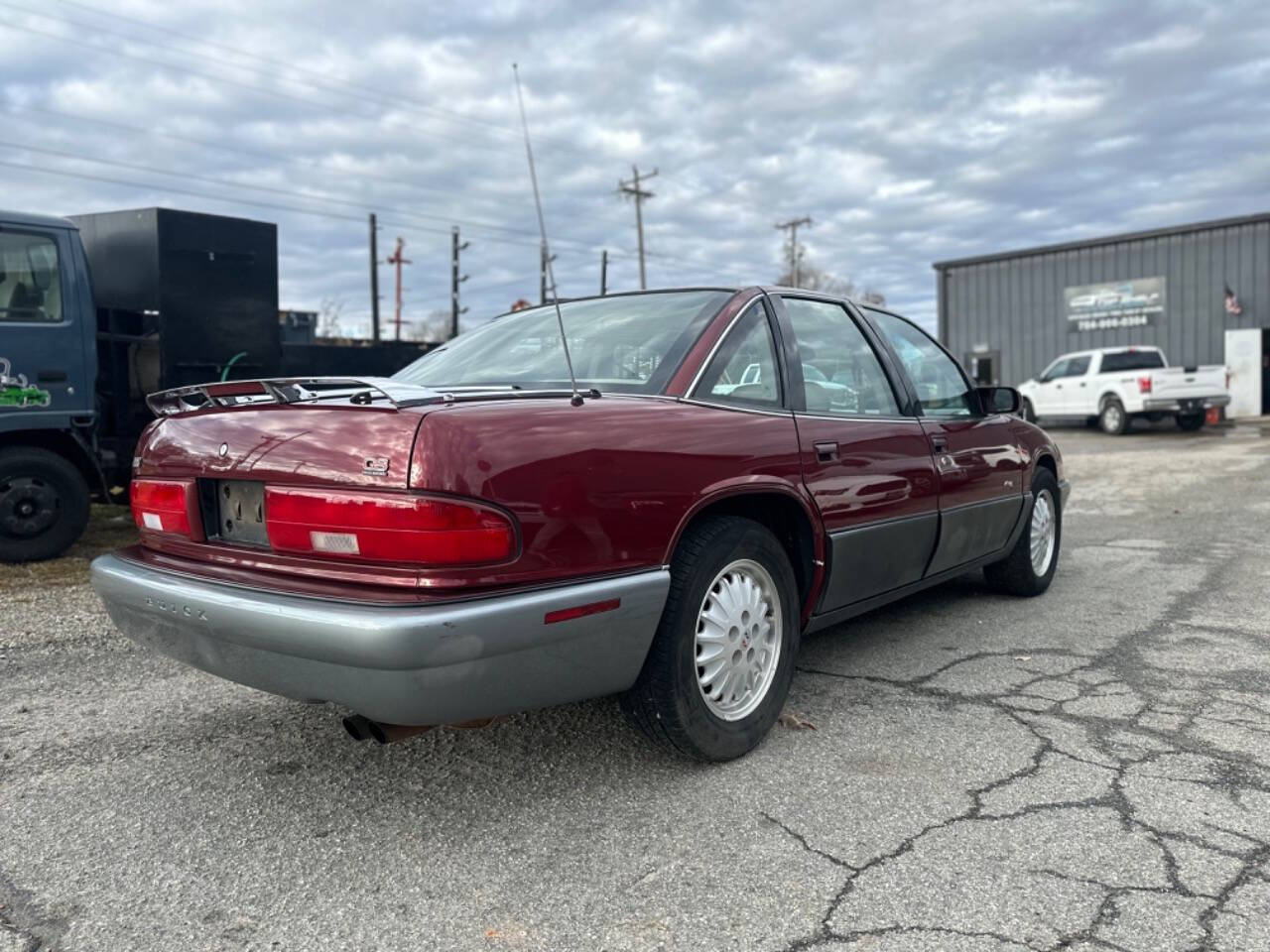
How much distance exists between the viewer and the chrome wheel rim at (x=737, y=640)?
9.23 feet

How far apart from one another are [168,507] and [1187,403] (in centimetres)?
1964

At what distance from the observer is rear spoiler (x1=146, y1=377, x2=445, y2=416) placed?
2.42m

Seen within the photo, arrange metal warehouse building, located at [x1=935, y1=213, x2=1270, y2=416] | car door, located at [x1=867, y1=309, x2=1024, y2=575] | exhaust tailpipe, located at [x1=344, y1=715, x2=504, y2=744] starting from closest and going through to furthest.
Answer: exhaust tailpipe, located at [x1=344, y1=715, x2=504, y2=744]
car door, located at [x1=867, y1=309, x2=1024, y2=575]
metal warehouse building, located at [x1=935, y1=213, x2=1270, y2=416]

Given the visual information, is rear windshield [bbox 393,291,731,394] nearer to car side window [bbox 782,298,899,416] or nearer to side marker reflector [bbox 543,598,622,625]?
car side window [bbox 782,298,899,416]

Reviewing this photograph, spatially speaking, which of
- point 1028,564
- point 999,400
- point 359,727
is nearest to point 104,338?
point 359,727

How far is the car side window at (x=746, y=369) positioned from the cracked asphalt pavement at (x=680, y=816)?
1.12 meters

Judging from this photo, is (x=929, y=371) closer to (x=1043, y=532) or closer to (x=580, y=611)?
(x=1043, y=532)

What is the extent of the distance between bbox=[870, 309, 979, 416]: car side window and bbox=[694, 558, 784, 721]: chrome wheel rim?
1.47 meters

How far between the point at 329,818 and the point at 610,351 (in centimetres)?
166

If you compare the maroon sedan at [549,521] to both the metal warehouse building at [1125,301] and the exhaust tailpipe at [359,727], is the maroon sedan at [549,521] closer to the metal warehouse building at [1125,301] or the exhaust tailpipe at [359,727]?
the exhaust tailpipe at [359,727]

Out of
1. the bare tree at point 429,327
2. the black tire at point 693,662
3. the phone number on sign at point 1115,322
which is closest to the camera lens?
the black tire at point 693,662

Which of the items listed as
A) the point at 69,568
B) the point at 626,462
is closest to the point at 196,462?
the point at 626,462

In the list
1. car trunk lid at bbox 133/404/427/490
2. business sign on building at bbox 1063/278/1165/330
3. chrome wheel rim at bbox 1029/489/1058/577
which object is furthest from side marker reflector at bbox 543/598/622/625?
business sign on building at bbox 1063/278/1165/330

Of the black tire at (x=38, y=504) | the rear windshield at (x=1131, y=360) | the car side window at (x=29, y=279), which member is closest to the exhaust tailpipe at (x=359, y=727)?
the black tire at (x=38, y=504)
